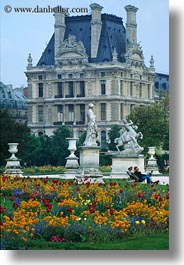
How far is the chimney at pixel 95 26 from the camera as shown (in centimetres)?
1518

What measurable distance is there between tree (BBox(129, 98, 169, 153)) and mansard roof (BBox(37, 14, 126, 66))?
5.79 feet

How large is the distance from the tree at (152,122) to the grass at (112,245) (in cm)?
1045

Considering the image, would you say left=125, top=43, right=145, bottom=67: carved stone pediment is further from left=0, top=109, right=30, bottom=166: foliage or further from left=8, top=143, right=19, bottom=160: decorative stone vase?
left=8, top=143, right=19, bottom=160: decorative stone vase

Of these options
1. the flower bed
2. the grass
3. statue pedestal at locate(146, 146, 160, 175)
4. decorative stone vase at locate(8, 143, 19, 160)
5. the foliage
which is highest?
the foliage

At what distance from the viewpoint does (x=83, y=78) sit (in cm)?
2011

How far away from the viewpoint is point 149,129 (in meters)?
26.9

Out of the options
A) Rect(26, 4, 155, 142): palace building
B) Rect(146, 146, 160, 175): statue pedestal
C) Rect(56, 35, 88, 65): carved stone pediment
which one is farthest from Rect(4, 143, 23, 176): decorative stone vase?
Rect(146, 146, 160, 175): statue pedestal

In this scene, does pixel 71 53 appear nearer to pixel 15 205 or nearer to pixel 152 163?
pixel 152 163

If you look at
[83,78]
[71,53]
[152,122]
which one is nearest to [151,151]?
[152,122]

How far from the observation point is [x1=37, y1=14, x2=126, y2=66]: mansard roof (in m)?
17.0

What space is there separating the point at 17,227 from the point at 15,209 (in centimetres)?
81

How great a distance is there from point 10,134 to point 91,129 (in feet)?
8.97

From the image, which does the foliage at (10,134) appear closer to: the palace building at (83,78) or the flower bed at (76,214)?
the palace building at (83,78)

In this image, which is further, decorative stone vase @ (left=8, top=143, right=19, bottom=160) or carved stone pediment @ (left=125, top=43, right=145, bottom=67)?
carved stone pediment @ (left=125, top=43, right=145, bottom=67)
